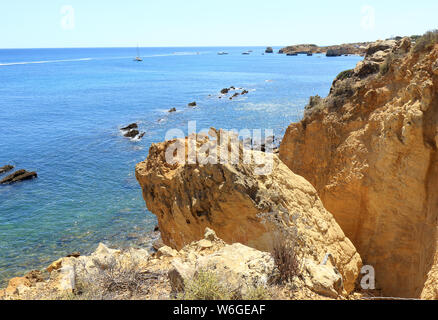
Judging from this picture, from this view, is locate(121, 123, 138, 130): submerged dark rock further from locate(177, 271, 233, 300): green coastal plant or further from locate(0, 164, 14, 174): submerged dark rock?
locate(177, 271, 233, 300): green coastal plant

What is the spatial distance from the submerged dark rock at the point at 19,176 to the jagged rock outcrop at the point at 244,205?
53.5 feet

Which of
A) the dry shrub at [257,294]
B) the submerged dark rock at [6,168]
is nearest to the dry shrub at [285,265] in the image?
the dry shrub at [257,294]

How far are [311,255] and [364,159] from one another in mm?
5207

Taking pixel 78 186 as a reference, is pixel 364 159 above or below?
above

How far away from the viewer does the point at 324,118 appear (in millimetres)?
12367

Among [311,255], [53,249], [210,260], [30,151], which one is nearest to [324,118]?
[311,255]

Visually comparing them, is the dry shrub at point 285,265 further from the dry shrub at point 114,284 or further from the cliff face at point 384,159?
the cliff face at point 384,159

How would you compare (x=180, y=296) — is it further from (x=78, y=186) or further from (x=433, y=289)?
(x=78, y=186)

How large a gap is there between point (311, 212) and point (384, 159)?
3.40 m

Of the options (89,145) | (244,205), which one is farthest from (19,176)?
(244,205)

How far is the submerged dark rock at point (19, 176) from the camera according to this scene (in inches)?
831

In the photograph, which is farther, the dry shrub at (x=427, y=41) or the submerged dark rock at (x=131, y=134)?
the submerged dark rock at (x=131, y=134)

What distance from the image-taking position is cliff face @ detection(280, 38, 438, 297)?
8688mm

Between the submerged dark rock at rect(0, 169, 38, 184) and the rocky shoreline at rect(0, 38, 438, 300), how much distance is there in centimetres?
1308
